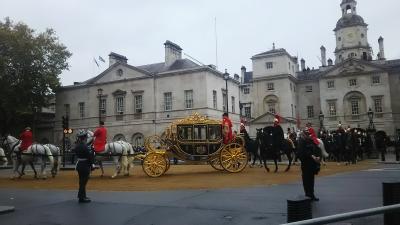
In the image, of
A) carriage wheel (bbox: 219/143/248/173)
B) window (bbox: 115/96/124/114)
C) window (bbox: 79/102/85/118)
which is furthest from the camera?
window (bbox: 79/102/85/118)

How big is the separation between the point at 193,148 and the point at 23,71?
36633 mm

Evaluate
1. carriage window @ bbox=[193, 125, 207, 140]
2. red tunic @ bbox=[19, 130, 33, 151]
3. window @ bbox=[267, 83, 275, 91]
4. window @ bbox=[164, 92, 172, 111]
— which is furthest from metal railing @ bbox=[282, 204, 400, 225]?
window @ bbox=[267, 83, 275, 91]

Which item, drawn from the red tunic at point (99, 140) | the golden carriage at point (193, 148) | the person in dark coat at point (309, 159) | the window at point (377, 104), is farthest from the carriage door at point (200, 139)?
the window at point (377, 104)

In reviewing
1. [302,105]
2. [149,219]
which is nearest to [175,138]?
[149,219]

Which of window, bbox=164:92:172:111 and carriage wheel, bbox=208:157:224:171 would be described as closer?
carriage wheel, bbox=208:157:224:171

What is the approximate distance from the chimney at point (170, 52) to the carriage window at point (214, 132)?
111ft

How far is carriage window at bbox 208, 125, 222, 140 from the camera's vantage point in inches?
749

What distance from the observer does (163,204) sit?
1052cm

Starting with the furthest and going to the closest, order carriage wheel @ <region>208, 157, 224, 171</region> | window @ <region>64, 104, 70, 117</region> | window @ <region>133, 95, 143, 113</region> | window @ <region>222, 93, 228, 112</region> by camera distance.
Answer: window @ <region>64, 104, 70, 117</region> → window @ <region>222, 93, 228, 112</region> → window @ <region>133, 95, 143, 113</region> → carriage wheel @ <region>208, 157, 224, 171</region>

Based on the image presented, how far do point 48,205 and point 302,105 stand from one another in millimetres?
67423

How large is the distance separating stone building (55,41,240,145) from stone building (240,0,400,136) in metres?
15.8

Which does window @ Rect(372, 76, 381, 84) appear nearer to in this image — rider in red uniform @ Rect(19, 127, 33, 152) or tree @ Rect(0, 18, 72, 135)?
tree @ Rect(0, 18, 72, 135)

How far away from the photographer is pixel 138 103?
51.1 meters

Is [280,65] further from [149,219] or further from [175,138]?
[149,219]
